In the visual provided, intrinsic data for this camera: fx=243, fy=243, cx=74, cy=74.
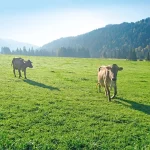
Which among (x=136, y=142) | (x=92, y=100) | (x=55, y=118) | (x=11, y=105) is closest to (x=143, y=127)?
(x=136, y=142)

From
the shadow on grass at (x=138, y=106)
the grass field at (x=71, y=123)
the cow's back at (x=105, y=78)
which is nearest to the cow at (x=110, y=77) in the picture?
the cow's back at (x=105, y=78)

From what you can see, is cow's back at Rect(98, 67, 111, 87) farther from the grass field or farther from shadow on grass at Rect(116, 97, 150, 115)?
shadow on grass at Rect(116, 97, 150, 115)

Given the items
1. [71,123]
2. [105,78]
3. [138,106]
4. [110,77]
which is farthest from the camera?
[105,78]

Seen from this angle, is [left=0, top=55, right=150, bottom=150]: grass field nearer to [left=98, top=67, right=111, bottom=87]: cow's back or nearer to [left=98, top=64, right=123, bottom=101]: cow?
[left=98, top=64, right=123, bottom=101]: cow

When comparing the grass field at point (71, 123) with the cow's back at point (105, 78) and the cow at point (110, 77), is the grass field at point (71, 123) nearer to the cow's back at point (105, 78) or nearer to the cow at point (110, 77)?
Answer: the cow at point (110, 77)

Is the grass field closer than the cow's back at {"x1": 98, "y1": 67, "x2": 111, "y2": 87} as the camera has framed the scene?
Yes

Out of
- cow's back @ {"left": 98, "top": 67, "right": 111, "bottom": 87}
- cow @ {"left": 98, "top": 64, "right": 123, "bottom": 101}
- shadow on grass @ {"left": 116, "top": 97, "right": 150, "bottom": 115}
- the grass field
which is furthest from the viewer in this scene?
cow's back @ {"left": 98, "top": 67, "right": 111, "bottom": 87}

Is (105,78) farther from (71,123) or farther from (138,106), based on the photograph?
(71,123)

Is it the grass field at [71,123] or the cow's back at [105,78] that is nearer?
the grass field at [71,123]

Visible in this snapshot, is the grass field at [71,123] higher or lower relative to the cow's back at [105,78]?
lower

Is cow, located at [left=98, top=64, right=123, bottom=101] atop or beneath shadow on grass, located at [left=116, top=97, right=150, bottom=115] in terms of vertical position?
atop

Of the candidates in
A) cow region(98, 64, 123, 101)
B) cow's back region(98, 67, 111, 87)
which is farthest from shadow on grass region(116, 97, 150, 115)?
cow's back region(98, 67, 111, 87)

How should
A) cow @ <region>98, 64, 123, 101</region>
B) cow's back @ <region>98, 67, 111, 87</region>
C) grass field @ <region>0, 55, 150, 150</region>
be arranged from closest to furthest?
grass field @ <region>0, 55, 150, 150</region> → cow @ <region>98, 64, 123, 101</region> → cow's back @ <region>98, 67, 111, 87</region>

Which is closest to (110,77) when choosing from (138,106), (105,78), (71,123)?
(105,78)
